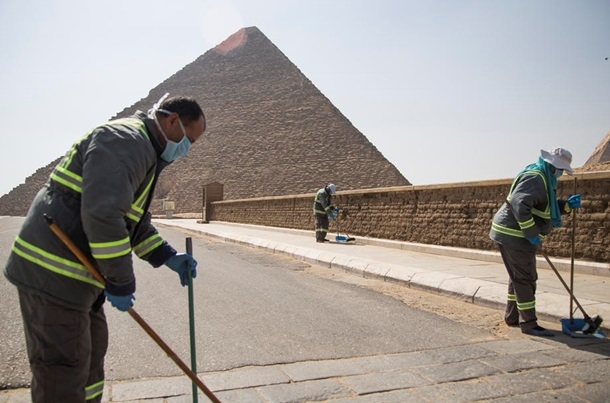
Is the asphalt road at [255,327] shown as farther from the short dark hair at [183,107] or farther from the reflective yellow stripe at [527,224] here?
the short dark hair at [183,107]

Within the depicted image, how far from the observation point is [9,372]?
372 cm

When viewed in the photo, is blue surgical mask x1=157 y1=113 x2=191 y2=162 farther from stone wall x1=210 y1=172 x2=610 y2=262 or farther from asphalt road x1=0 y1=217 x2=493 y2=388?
stone wall x1=210 y1=172 x2=610 y2=262

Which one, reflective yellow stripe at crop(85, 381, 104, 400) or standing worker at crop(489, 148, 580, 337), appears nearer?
reflective yellow stripe at crop(85, 381, 104, 400)

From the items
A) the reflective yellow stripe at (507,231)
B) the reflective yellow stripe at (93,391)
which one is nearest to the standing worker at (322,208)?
the reflective yellow stripe at (507,231)

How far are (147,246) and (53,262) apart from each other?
744mm

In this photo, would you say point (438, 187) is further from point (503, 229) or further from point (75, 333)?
point (75, 333)

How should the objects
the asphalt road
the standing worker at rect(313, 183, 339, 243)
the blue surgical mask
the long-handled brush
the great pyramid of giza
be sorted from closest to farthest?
the blue surgical mask < the asphalt road < the long-handled brush < the standing worker at rect(313, 183, 339, 243) < the great pyramid of giza

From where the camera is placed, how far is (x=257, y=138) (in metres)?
116

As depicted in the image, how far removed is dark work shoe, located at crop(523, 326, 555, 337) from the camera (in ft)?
16.0

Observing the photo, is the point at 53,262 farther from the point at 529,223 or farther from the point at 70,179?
the point at 529,223

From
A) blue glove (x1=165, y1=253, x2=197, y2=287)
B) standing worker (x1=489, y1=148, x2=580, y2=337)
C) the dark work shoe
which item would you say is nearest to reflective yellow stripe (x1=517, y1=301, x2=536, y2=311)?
standing worker (x1=489, y1=148, x2=580, y2=337)

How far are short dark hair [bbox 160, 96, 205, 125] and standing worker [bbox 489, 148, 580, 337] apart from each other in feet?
11.4

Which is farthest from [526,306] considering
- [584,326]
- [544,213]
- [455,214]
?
[455,214]

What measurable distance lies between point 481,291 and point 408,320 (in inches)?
63.8
